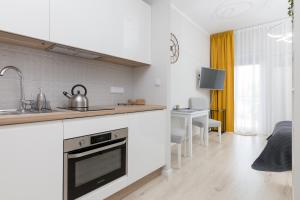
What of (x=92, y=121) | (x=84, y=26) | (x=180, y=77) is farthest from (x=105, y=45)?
(x=180, y=77)

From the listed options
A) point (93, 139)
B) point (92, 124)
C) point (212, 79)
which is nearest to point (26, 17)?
point (92, 124)

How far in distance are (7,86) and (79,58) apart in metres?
0.73

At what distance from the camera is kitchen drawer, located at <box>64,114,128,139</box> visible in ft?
4.20

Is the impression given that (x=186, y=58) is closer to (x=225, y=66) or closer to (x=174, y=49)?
(x=174, y=49)

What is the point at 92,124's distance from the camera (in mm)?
1420

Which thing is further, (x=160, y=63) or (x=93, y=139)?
(x=160, y=63)

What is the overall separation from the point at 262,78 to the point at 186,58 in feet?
6.48

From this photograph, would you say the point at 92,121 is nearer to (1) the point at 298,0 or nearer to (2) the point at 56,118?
(2) the point at 56,118

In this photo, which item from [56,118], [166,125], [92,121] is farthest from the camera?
[166,125]

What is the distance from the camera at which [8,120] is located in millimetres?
990

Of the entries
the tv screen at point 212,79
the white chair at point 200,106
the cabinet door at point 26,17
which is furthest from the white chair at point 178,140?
the tv screen at point 212,79

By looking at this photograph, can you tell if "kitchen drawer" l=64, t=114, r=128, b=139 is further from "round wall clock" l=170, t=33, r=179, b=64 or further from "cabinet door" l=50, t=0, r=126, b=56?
"round wall clock" l=170, t=33, r=179, b=64

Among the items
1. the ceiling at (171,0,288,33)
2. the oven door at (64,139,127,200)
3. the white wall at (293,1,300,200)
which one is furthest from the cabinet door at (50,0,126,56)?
the ceiling at (171,0,288,33)

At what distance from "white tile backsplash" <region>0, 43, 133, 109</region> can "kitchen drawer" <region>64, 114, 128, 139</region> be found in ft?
1.97
